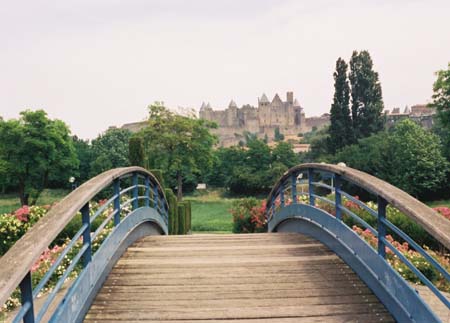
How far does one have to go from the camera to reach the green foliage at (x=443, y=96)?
2833cm

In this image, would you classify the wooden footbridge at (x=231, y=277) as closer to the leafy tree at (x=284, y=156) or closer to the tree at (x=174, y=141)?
the tree at (x=174, y=141)

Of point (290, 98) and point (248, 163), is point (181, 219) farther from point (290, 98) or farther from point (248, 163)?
point (290, 98)

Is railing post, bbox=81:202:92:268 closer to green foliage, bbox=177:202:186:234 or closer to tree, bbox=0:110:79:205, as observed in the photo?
green foliage, bbox=177:202:186:234

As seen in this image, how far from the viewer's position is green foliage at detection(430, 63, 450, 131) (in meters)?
28.3

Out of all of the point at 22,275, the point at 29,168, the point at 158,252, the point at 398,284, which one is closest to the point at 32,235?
the point at 22,275

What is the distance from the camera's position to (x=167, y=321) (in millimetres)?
3086

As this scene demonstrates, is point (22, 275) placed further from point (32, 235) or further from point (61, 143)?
point (61, 143)

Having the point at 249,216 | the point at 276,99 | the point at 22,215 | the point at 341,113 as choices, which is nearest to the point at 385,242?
the point at 22,215

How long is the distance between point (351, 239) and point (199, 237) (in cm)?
296

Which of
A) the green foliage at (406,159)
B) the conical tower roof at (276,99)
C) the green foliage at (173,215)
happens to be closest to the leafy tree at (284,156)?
the green foliage at (406,159)

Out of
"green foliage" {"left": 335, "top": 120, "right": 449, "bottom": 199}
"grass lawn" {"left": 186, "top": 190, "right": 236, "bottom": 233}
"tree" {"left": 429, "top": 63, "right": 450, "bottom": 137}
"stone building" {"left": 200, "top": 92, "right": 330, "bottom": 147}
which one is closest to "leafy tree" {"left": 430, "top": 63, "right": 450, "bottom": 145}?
"tree" {"left": 429, "top": 63, "right": 450, "bottom": 137}

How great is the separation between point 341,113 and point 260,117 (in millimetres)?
70885

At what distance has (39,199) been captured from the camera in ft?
144

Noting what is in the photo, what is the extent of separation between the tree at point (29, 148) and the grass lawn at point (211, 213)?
41.7ft
